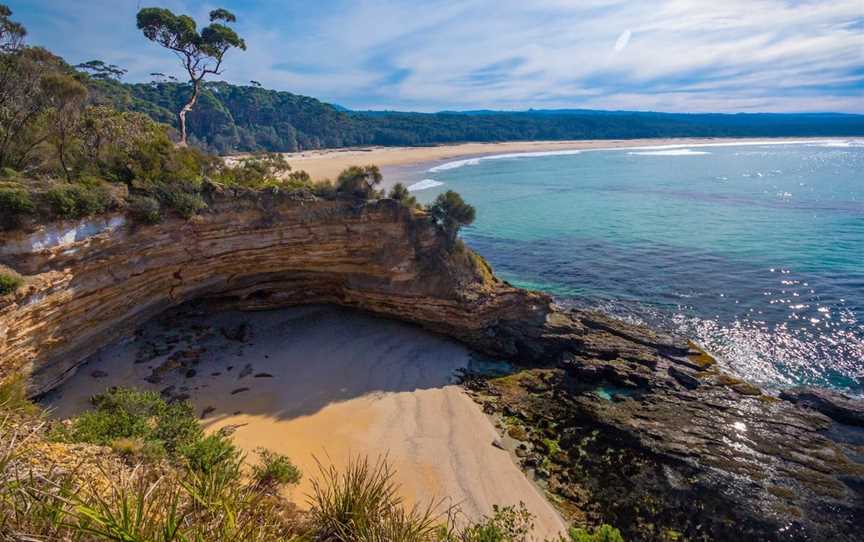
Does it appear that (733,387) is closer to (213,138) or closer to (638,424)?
(638,424)

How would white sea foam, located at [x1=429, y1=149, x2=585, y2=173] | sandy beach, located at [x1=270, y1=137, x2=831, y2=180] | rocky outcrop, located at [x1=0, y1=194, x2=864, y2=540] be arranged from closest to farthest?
1. rocky outcrop, located at [x1=0, y1=194, x2=864, y2=540]
2. sandy beach, located at [x1=270, y1=137, x2=831, y2=180]
3. white sea foam, located at [x1=429, y1=149, x2=585, y2=173]

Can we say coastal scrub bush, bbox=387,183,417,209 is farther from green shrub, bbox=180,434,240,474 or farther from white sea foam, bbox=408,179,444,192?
white sea foam, bbox=408,179,444,192

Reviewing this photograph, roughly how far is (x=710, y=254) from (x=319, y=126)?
307 feet

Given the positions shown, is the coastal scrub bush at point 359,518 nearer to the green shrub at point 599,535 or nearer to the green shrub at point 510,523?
the green shrub at point 510,523

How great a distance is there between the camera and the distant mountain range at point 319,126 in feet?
252

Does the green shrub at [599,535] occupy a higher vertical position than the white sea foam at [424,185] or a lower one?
lower

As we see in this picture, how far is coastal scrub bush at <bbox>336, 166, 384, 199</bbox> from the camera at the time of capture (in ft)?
51.7

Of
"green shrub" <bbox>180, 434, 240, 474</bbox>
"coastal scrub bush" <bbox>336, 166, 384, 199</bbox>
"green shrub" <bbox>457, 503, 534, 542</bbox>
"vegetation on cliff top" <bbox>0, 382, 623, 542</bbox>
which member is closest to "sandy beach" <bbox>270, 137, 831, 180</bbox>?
"coastal scrub bush" <bbox>336, 166, 384, 199</bbox>

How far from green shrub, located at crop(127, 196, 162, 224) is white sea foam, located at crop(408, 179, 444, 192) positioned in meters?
33.1

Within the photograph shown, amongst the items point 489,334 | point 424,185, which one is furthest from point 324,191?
point 424,185

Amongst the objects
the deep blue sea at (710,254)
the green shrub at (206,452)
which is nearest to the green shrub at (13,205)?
the green shrub at (206,452)

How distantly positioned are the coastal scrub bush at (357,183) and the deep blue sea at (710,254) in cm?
1152

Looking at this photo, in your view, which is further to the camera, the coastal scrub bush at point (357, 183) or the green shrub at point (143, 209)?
the coastal scrub bush at point (357, 183)

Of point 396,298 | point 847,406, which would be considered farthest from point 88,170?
point 847,406
